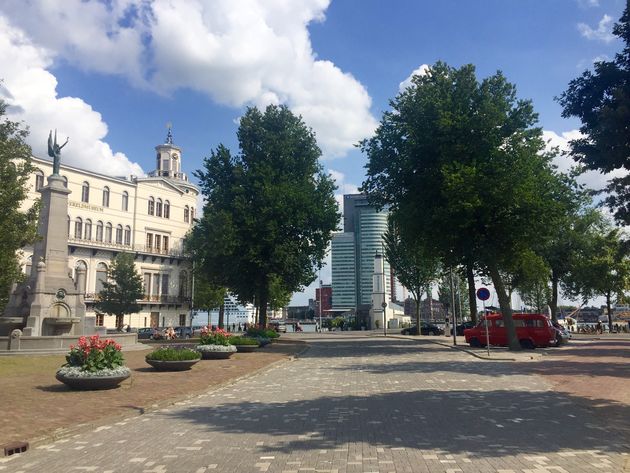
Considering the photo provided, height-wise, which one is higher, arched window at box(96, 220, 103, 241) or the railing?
arched window at box(96, 220, 103, 241)

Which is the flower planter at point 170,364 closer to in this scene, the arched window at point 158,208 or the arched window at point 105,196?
the arched window at point 105,196

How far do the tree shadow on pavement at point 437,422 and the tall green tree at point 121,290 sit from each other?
47.7 m

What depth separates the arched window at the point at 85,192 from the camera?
199 ft

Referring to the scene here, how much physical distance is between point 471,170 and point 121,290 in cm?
4270

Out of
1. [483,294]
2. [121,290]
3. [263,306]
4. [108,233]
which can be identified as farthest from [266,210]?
[108,233]

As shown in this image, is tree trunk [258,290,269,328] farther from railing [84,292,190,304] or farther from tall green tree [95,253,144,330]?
railing [84,292,190,304]

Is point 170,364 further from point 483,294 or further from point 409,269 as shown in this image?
point 409,269

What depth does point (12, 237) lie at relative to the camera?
21.8m

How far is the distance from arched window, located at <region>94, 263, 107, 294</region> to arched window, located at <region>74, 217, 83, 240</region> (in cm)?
417

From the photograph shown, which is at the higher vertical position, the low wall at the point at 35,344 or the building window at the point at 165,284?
the building window at the point at 165,284

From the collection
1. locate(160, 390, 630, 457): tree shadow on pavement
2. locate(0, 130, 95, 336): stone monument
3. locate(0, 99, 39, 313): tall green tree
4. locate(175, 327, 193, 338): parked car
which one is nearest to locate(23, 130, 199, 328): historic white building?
locate(175, 327, 193, 338): parked car

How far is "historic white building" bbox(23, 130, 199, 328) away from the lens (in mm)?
59531

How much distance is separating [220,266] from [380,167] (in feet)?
49.2

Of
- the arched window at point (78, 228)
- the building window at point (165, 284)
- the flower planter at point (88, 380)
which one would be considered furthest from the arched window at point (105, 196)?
the flower planter at point (88, 380)
